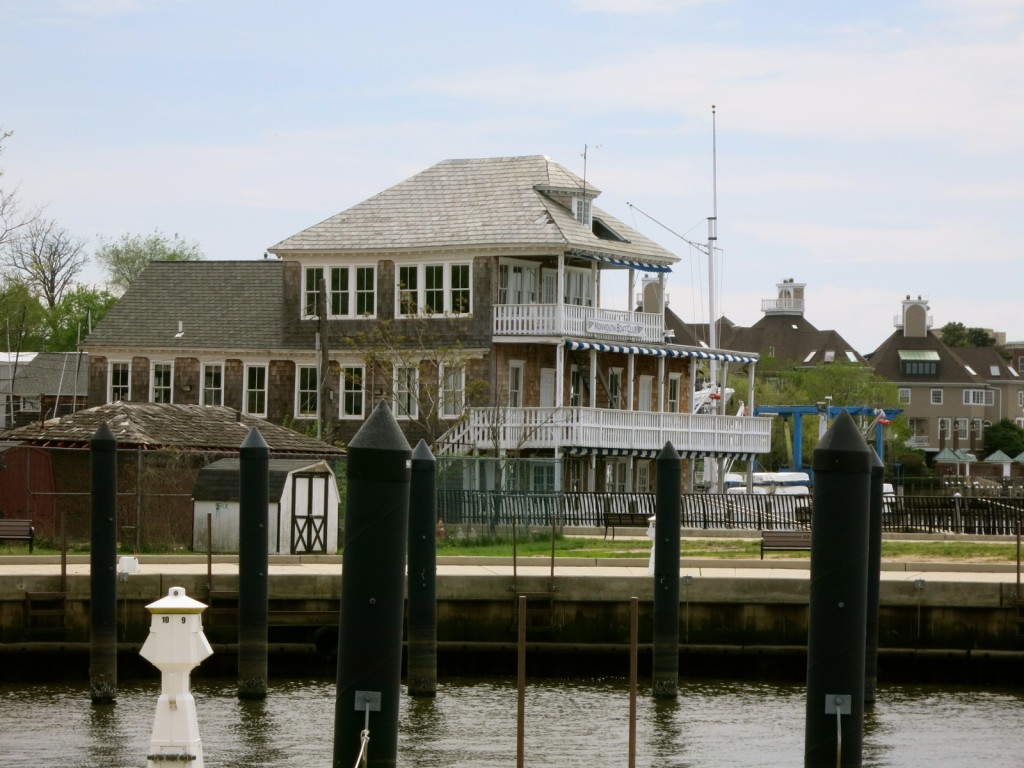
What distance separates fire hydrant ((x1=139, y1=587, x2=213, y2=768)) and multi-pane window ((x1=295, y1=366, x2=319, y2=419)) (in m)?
49.2

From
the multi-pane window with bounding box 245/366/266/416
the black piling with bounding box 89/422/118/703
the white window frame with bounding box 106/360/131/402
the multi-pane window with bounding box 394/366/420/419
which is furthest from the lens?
the white window frame with bounding box 106/360/131/402

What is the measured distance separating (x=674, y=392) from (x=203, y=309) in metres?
16.9

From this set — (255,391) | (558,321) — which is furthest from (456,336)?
(255,391)

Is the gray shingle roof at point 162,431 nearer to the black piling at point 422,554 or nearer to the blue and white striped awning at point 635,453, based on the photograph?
the blue and white striped awning at point 635,453

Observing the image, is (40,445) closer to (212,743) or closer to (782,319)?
(212,743)

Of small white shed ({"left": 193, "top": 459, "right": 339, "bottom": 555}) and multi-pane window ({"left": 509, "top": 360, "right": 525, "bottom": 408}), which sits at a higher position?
multi-pane window ({"left": 509, "top": 360, "right": 525, "bottom": 408})

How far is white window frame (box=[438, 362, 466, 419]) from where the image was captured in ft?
186

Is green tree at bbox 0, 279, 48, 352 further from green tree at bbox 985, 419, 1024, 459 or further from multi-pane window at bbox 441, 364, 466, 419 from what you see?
green tree at bbox 985, 419, 1024, 459

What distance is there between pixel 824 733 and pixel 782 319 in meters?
121

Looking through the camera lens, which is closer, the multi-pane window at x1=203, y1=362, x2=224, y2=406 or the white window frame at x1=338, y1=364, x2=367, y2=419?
the white window frame at x1=338, y1=364, x2=367, y2=419

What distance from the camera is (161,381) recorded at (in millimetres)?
62031

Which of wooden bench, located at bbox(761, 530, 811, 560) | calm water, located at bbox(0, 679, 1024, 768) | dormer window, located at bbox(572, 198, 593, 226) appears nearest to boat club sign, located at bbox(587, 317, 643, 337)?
dormer window, located at bbox(572, 198, 593, 226)

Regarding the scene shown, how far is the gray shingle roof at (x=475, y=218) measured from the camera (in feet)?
189

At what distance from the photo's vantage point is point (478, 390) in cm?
5653
